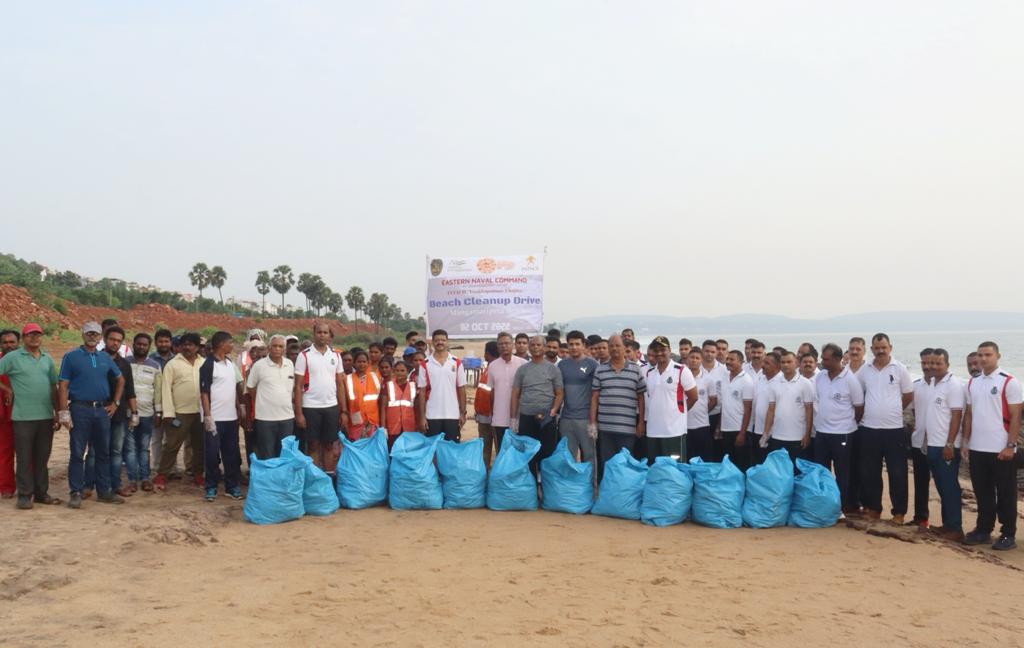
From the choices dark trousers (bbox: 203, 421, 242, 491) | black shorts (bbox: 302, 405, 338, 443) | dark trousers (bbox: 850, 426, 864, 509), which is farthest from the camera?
black shorts (bbox: 302, 405, 338, 443)

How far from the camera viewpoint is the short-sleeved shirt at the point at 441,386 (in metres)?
7.23

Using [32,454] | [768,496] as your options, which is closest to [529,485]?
[768,496]

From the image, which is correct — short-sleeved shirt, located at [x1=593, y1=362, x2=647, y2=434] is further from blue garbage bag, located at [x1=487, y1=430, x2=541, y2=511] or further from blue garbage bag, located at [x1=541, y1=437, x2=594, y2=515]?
blue garbage bag, located at [x1=487, y1=430, x2=541, y2=511]

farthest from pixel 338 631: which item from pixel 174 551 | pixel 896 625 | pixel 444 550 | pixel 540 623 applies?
pixel 896 625

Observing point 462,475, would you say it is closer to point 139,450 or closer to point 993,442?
point 139,450

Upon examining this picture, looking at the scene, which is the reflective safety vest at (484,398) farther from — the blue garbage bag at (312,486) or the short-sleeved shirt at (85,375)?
the short-sleeved shirt at (85,375)

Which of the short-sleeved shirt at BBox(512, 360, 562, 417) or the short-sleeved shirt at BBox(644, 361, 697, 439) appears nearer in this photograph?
the short-sleeved shirt at BBox(644, 361, 697, 439)

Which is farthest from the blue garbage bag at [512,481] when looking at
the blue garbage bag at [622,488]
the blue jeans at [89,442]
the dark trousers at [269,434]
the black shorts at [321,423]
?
the blue jeans at [89,442]

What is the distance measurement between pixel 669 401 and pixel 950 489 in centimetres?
239

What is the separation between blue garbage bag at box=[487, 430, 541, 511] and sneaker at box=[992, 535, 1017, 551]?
3.78 meters

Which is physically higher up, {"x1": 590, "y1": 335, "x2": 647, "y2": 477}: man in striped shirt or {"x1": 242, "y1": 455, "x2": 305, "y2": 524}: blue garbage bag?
{"x1": 590, "y1": 335, "x2": 647, "y2": 477}: man in striped shirt

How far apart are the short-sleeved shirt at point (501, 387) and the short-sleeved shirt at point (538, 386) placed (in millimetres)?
284

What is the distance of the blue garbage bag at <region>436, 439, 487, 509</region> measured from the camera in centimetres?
672

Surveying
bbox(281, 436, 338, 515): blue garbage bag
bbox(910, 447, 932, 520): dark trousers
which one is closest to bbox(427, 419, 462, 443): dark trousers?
bbox(281, 436, 338, 515): blue garbage bag
